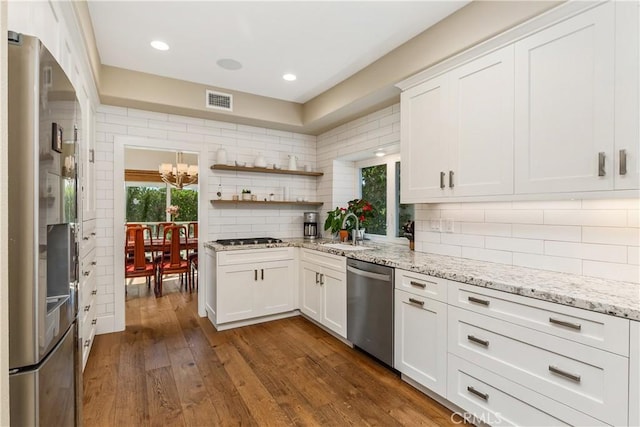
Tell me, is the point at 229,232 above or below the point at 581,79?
below

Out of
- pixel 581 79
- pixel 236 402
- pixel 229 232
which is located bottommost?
pixel 236 402

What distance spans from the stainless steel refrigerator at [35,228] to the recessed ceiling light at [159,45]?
179 cm

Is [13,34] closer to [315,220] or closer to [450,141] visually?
[450,141]

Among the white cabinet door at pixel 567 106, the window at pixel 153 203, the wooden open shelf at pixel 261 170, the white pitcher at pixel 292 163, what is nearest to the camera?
the white cabinet door at pixel 567 106

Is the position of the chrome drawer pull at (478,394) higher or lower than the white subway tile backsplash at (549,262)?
lower

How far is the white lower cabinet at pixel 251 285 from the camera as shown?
10.6 feet

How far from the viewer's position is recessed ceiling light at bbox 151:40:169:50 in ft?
8.30

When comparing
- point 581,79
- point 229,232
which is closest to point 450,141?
point 581,79

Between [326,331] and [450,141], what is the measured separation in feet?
7.05

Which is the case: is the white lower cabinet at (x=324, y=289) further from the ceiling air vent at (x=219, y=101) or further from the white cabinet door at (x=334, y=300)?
the ceiling air vent at (x=219, y=101)

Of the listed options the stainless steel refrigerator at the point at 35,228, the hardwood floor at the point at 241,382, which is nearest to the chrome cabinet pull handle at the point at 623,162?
the hardwood floor at the point at 241,382

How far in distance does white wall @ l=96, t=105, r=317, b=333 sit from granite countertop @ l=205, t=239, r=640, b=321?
6.08ft

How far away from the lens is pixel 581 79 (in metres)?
1.61

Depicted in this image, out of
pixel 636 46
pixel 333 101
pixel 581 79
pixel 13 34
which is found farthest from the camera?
pixel 333 101
